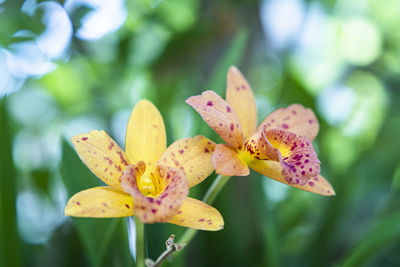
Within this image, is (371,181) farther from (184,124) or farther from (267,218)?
(184,124)

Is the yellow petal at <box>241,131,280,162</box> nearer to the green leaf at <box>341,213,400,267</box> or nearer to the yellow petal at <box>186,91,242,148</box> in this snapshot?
the yellow petal at <box>186,91,242,148</box>

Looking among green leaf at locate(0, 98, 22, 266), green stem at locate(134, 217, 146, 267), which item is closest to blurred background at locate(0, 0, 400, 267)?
green leaf at locate(0, 98, 22, 266)

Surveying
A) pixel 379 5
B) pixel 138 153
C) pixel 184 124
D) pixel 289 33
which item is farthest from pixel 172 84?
pixel 379 5

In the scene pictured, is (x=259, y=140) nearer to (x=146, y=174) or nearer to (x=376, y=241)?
(x=146, y=174)

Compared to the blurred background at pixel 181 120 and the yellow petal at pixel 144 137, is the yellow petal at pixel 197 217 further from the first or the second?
the blurred background at pixel 181 120

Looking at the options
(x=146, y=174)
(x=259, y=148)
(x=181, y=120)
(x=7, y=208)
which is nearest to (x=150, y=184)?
(x=146, y=174)
